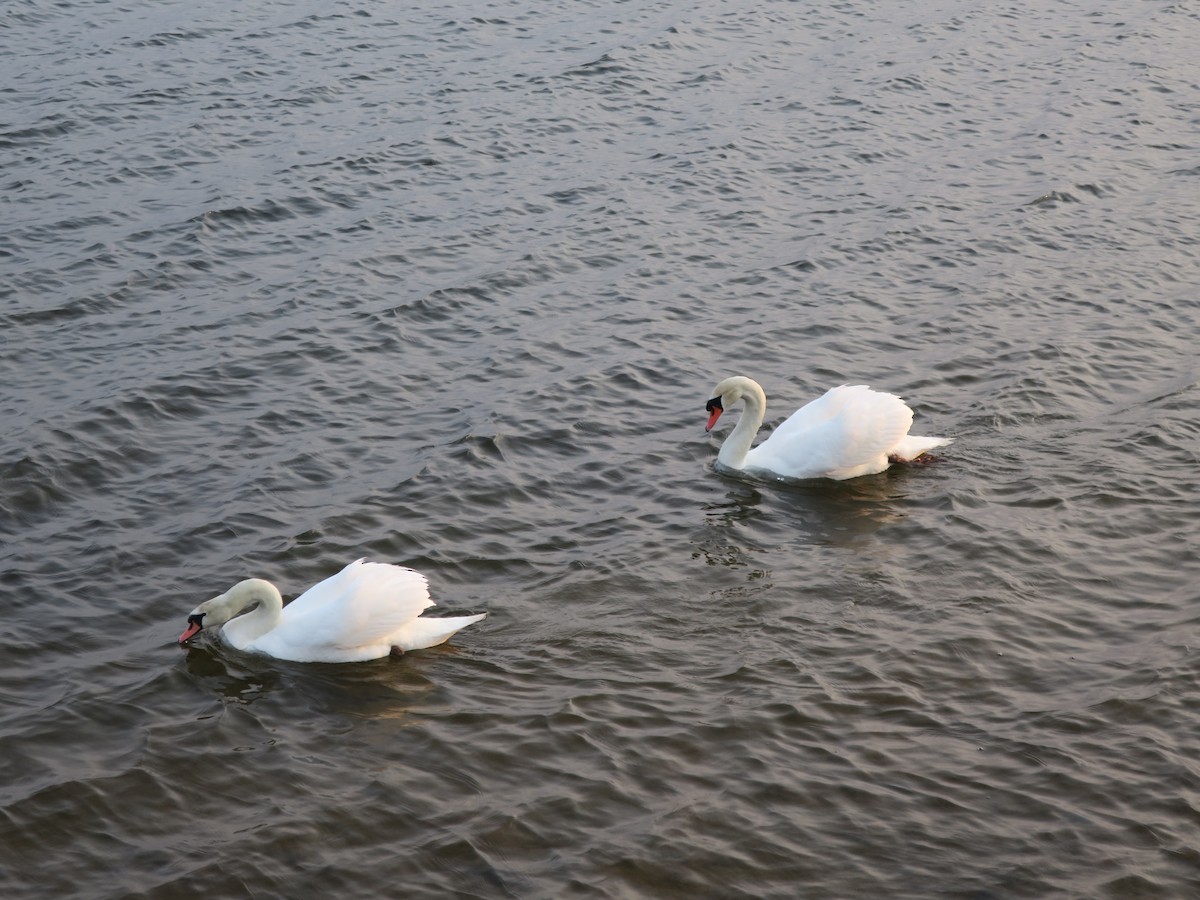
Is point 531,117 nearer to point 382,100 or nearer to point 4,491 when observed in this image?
point 382,100

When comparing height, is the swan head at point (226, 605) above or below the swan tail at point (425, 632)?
above

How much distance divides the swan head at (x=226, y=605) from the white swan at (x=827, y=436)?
4.45m

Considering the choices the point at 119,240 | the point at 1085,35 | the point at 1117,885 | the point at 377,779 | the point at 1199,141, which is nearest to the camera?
the point at 1117,885

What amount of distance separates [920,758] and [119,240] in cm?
1129

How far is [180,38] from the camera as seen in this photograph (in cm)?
2302

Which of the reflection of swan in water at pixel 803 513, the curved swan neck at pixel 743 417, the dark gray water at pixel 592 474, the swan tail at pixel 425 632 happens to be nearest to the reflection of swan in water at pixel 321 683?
the dark gray water at pixel 592 474

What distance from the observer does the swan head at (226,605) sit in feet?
30.7

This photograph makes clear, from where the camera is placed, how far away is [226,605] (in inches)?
372

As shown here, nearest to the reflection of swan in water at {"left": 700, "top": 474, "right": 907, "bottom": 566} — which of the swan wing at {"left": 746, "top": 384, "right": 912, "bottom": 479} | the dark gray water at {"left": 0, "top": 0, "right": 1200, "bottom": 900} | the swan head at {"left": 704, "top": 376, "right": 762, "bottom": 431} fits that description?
the dark gray water at {"left": 0, "top": 0, "right": 1200, "bottom": 900}

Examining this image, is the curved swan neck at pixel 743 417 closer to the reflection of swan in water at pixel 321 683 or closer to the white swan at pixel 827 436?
the white swan at pixel 827 436

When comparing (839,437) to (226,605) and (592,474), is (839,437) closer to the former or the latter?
(592,474)

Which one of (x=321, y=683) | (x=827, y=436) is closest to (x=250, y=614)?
(x=321, y=683)

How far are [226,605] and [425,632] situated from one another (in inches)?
52.9

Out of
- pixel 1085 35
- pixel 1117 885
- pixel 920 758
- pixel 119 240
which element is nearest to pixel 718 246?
pixel 119 240
